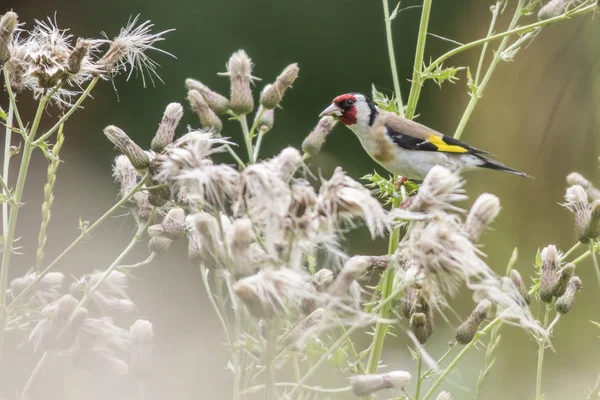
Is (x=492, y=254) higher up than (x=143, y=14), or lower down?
lower down

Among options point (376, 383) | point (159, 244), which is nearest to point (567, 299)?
point (376, 383)

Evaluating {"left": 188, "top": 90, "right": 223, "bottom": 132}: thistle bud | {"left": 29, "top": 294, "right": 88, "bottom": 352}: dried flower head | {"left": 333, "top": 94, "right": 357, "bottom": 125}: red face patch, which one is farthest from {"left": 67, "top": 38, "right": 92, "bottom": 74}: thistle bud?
{"left": 333, "top": 94, "right": 357, "bottom": 125}: red face patch

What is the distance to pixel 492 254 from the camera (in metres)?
3.36

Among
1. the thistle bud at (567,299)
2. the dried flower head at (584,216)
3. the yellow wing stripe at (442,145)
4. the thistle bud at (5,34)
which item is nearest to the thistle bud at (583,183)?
the dried flower head at (584,216)

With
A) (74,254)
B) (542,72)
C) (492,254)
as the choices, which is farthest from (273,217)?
(542,72)

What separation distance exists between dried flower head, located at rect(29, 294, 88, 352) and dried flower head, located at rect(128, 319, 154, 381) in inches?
3.5

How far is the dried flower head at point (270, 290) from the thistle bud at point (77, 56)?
524 millimetres

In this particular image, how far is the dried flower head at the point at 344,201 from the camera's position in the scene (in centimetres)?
106

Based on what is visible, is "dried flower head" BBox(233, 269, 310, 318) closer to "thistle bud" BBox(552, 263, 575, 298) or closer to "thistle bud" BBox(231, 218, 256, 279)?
"thistle bud" BBox(231, 218, 256, 279)

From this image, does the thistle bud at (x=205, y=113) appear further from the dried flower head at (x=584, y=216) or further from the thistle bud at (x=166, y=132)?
the dried flower head at (x=584, y=216)

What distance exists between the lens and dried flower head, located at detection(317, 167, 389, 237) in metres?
1.06

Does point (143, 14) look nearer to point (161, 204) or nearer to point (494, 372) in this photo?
point (494, 372)

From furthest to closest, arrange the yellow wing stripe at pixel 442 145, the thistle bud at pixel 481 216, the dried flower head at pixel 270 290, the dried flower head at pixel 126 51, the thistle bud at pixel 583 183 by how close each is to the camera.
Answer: the yellow wing stripe at pixel 442 145 → the thistle bud at pixel 583 183 → the dried flower head at pixel 126 51 → the thistle bud at pixel 481 216 → the dried flower head at pixel 270 290

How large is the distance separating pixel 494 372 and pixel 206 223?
1865 millimetres
